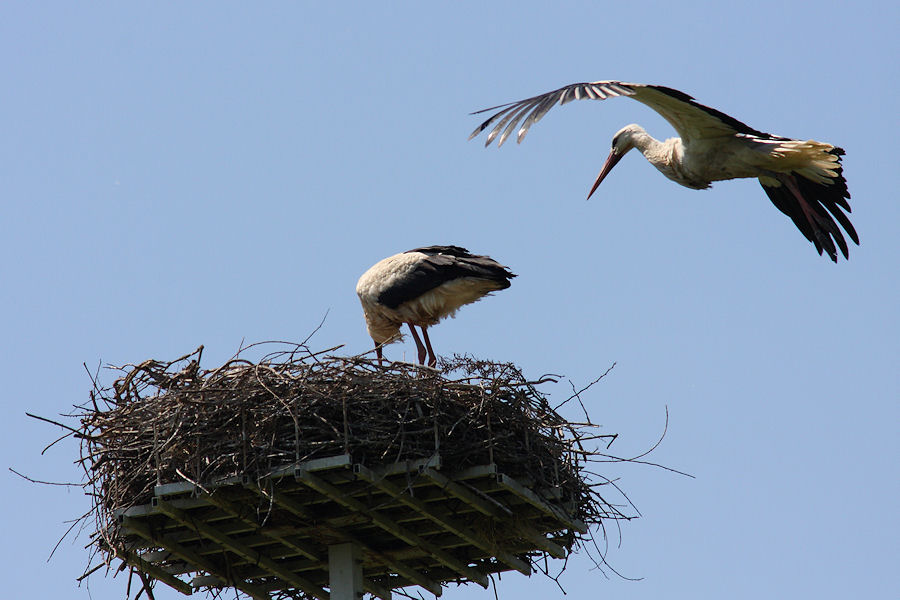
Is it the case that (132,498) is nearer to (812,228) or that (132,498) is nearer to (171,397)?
(171,397)

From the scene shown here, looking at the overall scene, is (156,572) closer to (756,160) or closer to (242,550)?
(242,550)

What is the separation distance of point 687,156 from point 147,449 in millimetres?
5495

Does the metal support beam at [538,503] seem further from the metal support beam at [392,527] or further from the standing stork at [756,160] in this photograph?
the standing stork at [756,160]

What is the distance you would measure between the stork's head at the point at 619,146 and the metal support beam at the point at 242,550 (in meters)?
5.60

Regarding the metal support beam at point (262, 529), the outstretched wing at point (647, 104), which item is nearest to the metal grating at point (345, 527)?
the metal support beam at point (262, 529)

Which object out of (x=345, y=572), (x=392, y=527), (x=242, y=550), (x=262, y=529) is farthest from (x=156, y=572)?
(x=392, y=527)

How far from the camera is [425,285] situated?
13.4m

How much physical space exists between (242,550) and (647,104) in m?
5.08

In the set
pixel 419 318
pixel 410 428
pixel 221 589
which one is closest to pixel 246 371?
pixel 410 428

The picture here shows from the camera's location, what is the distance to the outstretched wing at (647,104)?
1085 centimetres

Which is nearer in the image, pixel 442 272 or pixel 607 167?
pixel 442 272

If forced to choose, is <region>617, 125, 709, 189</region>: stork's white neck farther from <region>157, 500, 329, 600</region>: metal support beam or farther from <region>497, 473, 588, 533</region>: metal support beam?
<region>157, 500, 329, 600</region>: metal support beam

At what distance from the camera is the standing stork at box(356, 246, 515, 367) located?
43.5 ft

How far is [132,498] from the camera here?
1007cm
